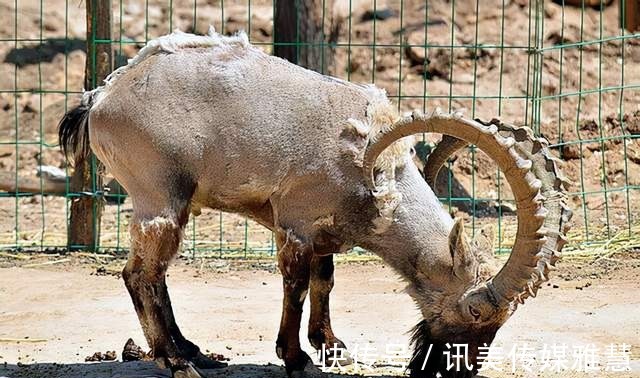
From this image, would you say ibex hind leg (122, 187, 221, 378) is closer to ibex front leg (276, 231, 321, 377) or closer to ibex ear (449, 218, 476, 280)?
ibex front leg (276, 231, 321, 377)

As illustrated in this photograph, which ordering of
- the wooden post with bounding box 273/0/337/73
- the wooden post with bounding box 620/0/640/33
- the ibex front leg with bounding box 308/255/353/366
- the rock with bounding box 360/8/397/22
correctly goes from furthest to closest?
1. the rock with bounding box 360/8/397/22
2. the wooden post with bounding box 620/0/640/33
3. the wooden post with bounding box 273/0/337/73
4. the ibex front leg with bounding box 308/255/353/366

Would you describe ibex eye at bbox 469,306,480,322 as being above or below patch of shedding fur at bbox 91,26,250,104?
below

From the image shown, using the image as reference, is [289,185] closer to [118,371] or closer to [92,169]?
[118,371]

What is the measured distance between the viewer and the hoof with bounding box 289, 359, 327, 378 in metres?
6.65

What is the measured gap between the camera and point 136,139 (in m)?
6.56

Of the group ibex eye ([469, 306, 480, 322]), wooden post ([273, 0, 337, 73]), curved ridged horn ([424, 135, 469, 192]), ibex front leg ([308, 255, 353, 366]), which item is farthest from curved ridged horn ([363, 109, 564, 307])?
wooden post ([273, 0, 337, 73])

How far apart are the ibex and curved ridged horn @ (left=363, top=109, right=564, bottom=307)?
0.15 meters

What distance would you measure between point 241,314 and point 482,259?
2.48 m

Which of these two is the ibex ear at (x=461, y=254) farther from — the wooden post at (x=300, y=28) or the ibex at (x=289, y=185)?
the wooden post at (x=300, y=28)

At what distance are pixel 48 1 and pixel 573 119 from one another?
7.45 metres

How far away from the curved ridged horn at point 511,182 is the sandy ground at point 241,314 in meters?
0.90

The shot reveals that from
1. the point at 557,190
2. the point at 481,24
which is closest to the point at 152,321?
the point at 557,190

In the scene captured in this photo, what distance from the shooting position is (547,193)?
6.28 m

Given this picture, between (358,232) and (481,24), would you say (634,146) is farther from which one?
(358,232)
